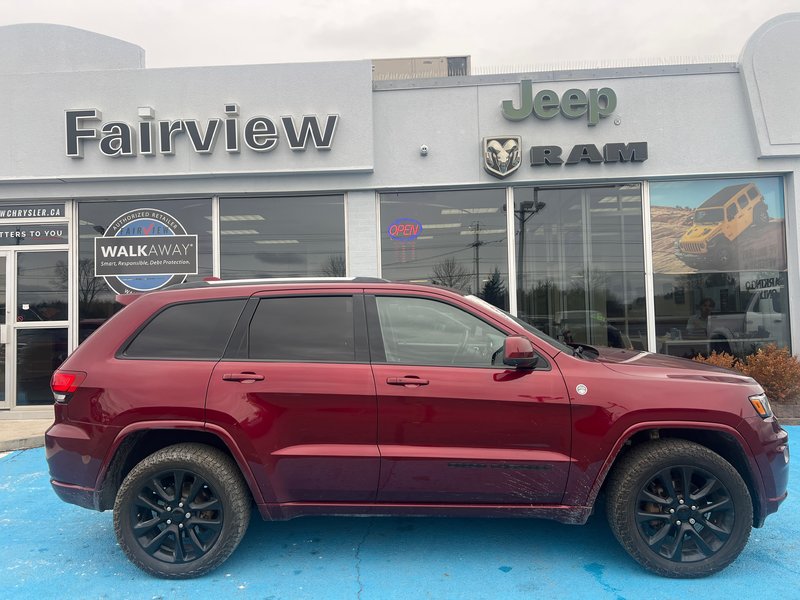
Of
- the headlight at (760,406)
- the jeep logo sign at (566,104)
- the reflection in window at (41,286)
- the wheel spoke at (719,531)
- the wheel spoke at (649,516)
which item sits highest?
the jeep logo sign at (566,104)

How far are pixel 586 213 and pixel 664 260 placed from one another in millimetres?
1367

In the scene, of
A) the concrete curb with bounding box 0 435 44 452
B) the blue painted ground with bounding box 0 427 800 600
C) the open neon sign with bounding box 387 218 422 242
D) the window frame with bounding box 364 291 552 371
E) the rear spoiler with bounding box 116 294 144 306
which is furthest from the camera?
the open neon sign with bounding box 387 218 422 242

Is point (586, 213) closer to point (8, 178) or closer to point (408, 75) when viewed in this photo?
point (408, 75)

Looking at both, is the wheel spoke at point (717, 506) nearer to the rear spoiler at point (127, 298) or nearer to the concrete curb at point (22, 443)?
the rear spoiler at point (127, 298)

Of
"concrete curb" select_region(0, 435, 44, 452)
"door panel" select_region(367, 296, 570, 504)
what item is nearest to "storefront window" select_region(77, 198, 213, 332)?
"concrete curb" select_region(0, 435, 44, 452)

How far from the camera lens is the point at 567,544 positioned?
3.76 meters

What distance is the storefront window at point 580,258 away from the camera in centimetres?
827

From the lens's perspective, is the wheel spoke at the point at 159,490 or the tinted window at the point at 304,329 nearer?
the wheel spoke at the point at 159,490

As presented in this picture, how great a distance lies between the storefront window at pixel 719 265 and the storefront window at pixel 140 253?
699cm

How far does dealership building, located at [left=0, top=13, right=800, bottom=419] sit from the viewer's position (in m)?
8.04

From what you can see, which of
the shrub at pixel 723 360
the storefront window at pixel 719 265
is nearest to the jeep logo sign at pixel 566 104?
the storefront window at pixel 719 265

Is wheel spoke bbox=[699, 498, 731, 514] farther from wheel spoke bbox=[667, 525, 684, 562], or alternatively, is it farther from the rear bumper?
the rear bumper

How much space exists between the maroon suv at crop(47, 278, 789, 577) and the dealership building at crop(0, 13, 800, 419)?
16.2 feet

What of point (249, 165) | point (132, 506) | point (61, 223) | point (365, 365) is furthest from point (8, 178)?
point (365, 365)
